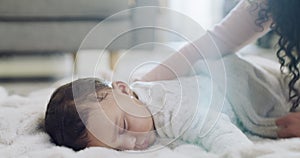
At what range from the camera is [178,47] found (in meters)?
1.05

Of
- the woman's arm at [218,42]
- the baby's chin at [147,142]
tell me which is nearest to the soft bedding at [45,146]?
the baby's chin at [147,142]

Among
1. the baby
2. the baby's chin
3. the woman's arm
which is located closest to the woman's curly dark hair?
the woman's arm

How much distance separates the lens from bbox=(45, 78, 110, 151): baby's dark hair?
0.75m

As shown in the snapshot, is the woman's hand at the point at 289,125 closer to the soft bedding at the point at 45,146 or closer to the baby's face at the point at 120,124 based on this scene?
the soft bedding at the point at 45,146

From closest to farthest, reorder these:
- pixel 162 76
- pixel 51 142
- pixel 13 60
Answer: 1. pixel 51 142
2. pixel 162 76
3. pixel 13 60

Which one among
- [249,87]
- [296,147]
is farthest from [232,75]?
[296,147]

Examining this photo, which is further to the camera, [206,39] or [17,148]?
[206,39]

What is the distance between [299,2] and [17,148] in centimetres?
52

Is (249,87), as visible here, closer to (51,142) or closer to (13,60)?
→ (51,142)

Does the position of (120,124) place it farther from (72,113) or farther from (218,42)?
(218,42)

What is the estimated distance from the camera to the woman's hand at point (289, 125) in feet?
2.83

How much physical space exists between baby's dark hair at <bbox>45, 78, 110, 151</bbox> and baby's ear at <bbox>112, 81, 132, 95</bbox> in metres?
0.04

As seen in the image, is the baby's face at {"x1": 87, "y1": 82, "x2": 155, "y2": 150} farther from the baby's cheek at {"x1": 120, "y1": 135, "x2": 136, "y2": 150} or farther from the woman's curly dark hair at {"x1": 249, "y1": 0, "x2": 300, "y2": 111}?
the woman's curly dark hair at {"x1": 249, "y1": 0, "x2": 300, "y2": 111}

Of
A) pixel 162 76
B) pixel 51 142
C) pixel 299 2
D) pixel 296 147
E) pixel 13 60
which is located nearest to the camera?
pixel 296 147
